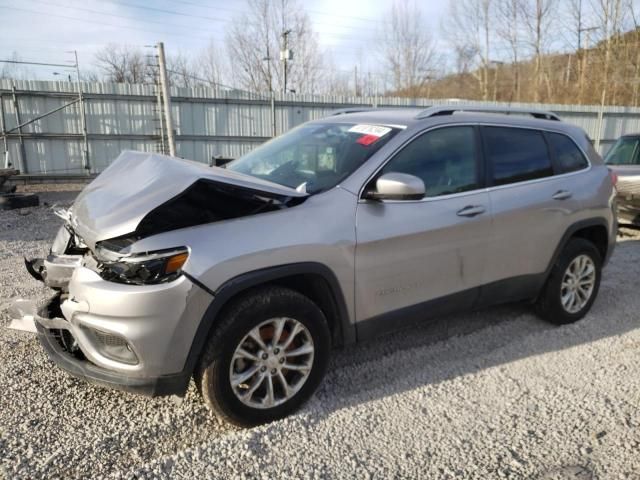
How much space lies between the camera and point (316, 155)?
3529 millimetres

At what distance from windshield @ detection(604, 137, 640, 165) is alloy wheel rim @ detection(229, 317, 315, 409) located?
7.49 m

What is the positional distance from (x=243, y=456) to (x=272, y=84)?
30.0 m

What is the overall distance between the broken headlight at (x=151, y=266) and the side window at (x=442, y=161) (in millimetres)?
1423

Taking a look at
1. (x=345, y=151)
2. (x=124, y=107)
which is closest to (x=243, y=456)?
(x=345, y=151)

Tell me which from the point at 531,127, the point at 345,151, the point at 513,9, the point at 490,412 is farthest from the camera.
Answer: the point at 513,9

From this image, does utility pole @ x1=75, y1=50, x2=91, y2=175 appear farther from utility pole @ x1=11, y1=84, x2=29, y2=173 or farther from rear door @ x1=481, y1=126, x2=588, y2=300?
rear door @ x1=481, y1=126, x2=588, y2=300

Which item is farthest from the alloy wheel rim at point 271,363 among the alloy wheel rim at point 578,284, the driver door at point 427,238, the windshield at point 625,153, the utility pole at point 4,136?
the utility pole at point 4,136

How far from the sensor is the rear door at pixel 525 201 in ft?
12.2

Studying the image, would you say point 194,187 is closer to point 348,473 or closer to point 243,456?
point 243,456

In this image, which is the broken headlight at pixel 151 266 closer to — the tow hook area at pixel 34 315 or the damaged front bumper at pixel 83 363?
the damaged front bumper at pixel 83 363

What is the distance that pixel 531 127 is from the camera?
4129 millimetres

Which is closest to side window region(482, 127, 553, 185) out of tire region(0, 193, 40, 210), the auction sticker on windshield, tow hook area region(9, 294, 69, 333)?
the auction sticker on windshield

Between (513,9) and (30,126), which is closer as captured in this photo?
(30,126)

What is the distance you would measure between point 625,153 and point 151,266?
27.7 ft
